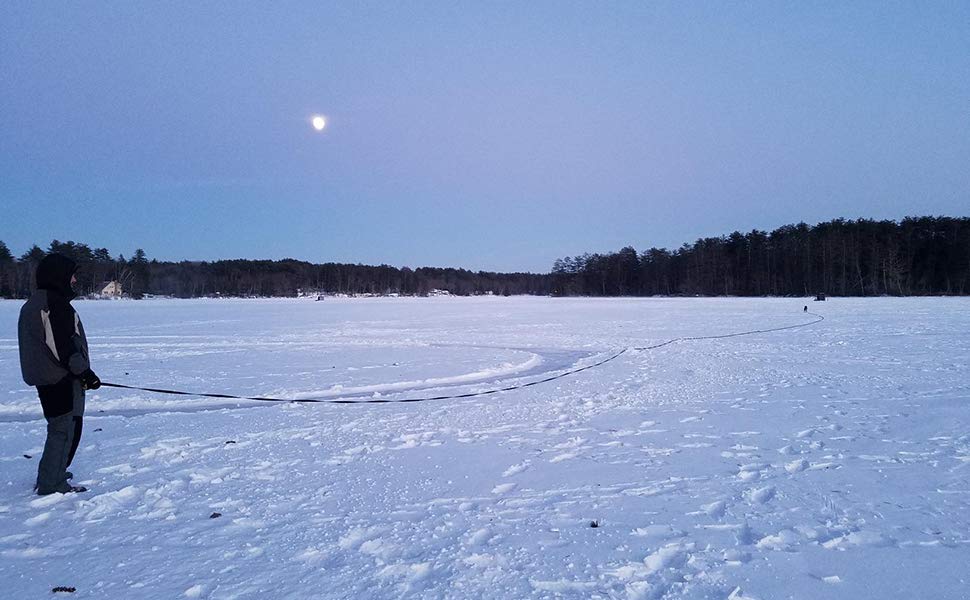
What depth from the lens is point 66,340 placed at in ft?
14.9

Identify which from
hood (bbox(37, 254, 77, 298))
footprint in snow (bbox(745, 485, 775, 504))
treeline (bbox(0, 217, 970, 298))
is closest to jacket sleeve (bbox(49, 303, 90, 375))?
hood (bbox(37, 254, 77, 298))

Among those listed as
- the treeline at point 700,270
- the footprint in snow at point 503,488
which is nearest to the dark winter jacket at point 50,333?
the footprint in snow at point 503,488

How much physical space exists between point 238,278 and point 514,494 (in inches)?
6198

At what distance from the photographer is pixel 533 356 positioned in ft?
51.5

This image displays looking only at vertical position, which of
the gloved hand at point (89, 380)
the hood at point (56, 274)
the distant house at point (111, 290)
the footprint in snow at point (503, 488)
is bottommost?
the footprint in snow at point (503, 488)

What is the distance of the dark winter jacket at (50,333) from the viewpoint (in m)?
4.42

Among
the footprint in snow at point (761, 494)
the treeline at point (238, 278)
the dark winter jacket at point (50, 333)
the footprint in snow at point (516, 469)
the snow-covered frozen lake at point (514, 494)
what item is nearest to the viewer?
the snow-covered frozen lake at point (514, 494)

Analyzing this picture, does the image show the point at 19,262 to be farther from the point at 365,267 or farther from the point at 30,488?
the point at 30,488

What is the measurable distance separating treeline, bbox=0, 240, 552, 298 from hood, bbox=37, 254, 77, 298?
107139 mm

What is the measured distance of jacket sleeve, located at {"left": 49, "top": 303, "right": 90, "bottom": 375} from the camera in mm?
4477

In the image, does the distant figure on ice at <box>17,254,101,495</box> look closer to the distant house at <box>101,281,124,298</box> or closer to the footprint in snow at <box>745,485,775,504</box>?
the footprint in snow at <box>745,485,775,504</box>

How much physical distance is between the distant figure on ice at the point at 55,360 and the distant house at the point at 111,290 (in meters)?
126

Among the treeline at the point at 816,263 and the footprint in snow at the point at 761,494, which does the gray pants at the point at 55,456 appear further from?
the treeline at the point at 816,263

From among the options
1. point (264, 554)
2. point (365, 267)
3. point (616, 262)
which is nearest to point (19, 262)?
point (365, 267)
